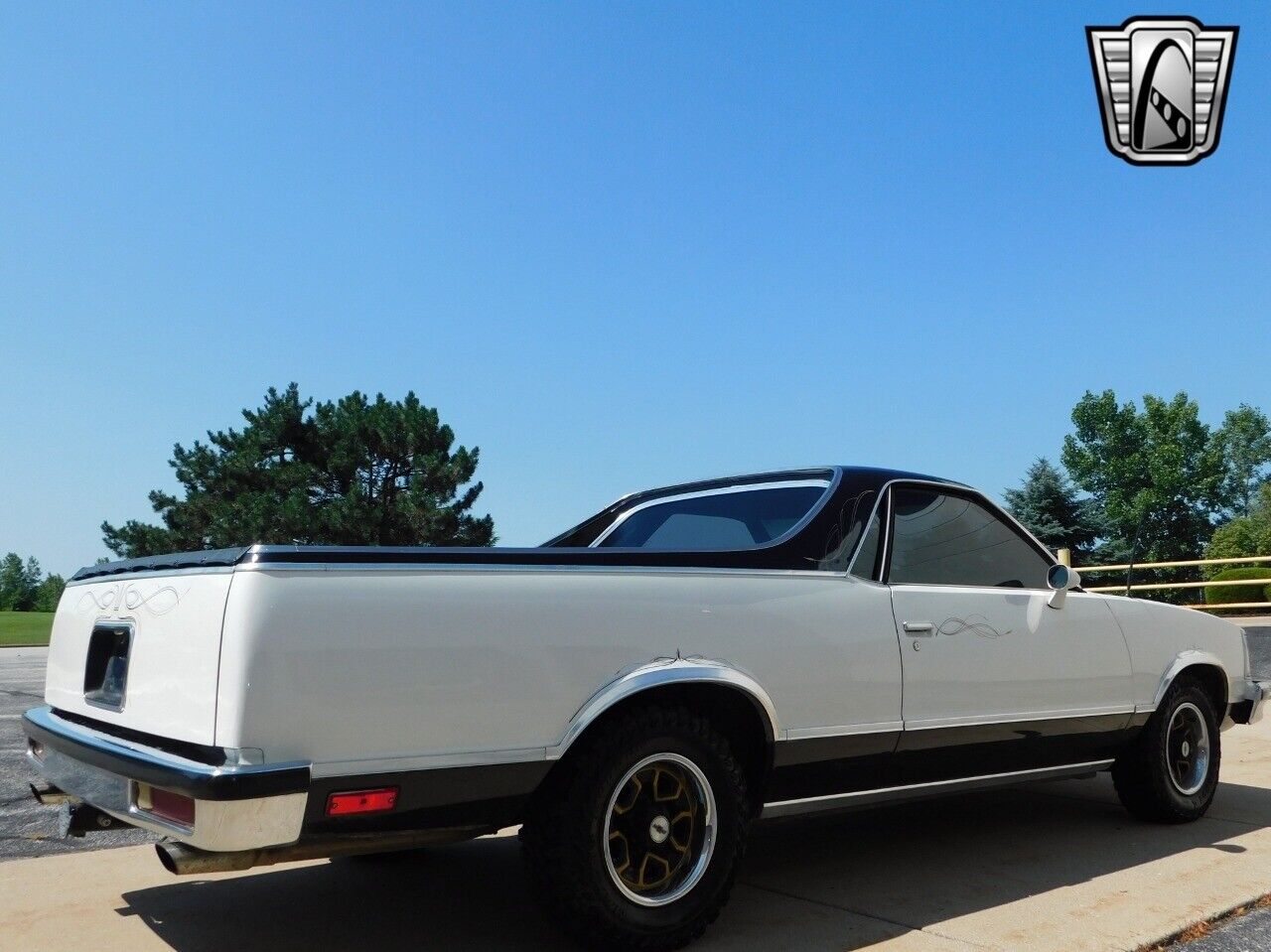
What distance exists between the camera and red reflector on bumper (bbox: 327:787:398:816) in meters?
2.96

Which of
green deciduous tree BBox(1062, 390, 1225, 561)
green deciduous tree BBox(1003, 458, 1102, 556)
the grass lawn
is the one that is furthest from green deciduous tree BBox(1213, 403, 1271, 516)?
the grass lawn

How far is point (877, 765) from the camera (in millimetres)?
4195

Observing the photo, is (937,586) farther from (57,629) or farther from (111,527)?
(111,527)

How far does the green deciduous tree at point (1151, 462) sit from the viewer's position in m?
70.8

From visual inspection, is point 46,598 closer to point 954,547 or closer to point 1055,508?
point 1055,508

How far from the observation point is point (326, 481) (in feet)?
144

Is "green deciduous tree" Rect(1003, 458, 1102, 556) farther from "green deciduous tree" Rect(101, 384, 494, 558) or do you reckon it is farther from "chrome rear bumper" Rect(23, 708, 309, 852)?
"chrome rear bumper" Rect(23, 708, 309, 852)

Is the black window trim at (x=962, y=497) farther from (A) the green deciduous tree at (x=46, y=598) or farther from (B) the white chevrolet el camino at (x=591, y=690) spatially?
(A) the green deciduous tree at (x=46, y=598)

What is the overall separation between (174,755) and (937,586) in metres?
2.92

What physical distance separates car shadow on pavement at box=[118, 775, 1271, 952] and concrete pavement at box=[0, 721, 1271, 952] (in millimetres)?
12

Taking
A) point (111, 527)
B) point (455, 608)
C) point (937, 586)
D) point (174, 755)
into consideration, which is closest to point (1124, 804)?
point (937, 586)

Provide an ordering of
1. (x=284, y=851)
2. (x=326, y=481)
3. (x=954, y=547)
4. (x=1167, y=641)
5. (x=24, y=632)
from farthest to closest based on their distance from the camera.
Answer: (x=326, y=481)
(x=24, y=632)
(x=1167, y=641)
(x=954, y=547)
(x=284, y=851)

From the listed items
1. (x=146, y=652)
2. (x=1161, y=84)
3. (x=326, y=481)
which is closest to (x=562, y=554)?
(x=146, y=652)

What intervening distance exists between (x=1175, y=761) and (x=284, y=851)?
4.57 m
